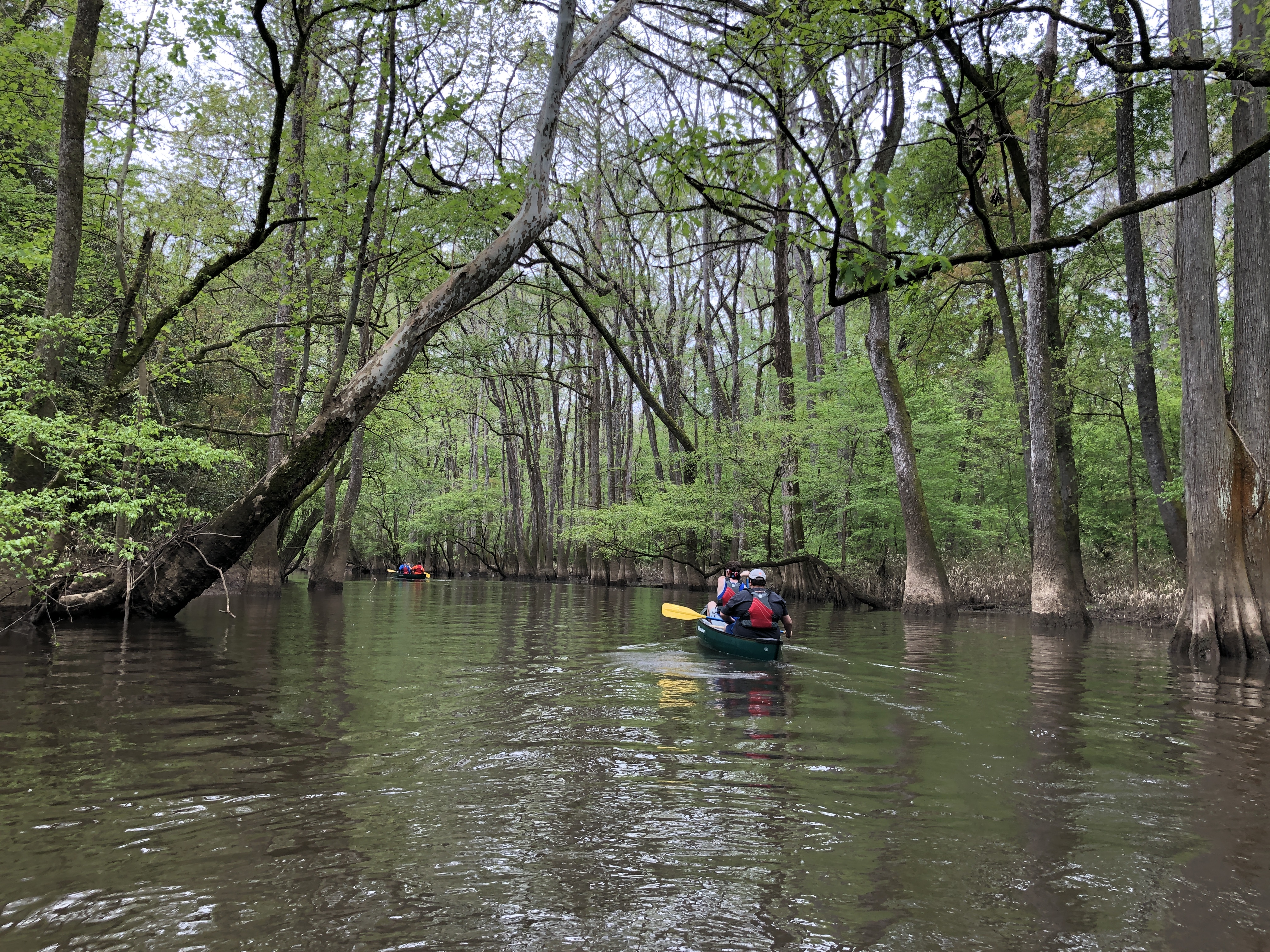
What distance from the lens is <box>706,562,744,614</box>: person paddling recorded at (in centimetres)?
1176

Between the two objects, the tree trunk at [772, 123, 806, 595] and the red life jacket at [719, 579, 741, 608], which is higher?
the tree trunk at [772, 123, 806, 595]

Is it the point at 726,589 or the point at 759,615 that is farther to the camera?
the point at 726,589

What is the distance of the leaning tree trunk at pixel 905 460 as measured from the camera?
16500mm

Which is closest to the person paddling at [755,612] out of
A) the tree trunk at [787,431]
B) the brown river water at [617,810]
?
the brown river water at [617,810]

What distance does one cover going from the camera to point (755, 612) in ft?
34.5

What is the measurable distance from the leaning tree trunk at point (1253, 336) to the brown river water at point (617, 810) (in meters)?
2.01

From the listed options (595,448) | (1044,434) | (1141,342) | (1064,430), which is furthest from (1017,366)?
(595,448)

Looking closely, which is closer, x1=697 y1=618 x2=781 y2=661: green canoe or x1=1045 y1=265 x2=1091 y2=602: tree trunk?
x1=697 y1=618 x2=781 y2=661: green canoe

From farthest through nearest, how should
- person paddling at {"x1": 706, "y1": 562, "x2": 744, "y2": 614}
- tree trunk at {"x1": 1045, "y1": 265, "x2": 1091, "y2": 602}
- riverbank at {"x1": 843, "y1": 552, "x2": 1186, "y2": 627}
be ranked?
tree trunk at {"x1": 1045, "y1": 265, "x2": 1091, "y2": 602}
riverbank at {"x1": 843, "y1": 552, "x2": 1186, "y2": 627}
person paddling at {"x1": 706, "y1": 562, "x2": 744, "y2": 614}

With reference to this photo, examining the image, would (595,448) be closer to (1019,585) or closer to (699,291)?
(699,291)

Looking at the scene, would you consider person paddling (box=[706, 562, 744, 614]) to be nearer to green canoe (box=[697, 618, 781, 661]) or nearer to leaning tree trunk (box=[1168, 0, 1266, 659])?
green canoe (box=[697, 618, 781, 661])

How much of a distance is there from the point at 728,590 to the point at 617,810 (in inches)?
332

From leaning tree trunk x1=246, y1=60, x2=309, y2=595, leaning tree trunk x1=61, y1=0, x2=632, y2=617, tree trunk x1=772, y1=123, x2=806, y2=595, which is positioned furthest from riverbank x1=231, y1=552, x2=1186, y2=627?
leaning tree trunk x1=61, y1=0, x2=632, y2=617

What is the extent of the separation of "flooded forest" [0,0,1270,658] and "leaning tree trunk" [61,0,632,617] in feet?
0.17
